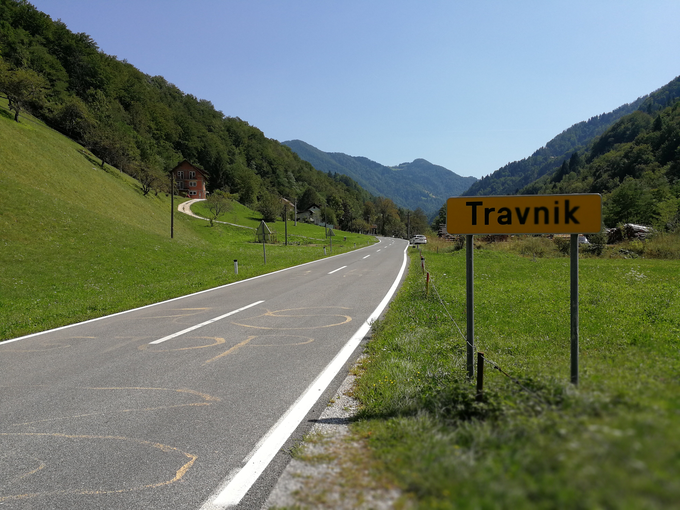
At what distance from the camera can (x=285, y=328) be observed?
27.5 feet

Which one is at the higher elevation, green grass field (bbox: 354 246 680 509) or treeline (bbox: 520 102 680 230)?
treeline (bbox: 520 102 680 230)

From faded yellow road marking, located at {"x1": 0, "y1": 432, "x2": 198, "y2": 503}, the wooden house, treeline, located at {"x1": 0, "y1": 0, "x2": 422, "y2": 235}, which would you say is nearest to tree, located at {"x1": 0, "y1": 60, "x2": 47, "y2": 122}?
treeline, located at {"x1": 0, "y1": 0, "x2": 422, "y2": 235}

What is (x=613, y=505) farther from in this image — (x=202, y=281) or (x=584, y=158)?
(x=584, y=158)

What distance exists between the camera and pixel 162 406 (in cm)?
446

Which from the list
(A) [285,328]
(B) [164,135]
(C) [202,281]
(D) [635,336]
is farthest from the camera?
(B) [164,135]

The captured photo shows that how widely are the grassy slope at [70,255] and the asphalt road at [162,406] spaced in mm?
3493

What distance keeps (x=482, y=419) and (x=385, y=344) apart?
12.8 feet

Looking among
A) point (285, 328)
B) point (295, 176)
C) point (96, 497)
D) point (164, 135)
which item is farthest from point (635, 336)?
point (295, 176)

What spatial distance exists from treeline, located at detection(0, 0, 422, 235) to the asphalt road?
5681cm

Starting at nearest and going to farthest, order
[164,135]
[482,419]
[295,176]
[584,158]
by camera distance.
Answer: [482,419], [164,135], [584,158], [295,176]

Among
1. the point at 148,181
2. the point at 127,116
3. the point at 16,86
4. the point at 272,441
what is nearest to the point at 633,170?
the point at 148,181

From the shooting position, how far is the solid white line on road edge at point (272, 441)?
113 inches

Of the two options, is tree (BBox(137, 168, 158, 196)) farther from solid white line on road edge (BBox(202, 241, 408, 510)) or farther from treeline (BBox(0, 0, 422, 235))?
solid white line on road edge (BBox(202, 241, 408, 510))

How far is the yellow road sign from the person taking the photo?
12.0ft
